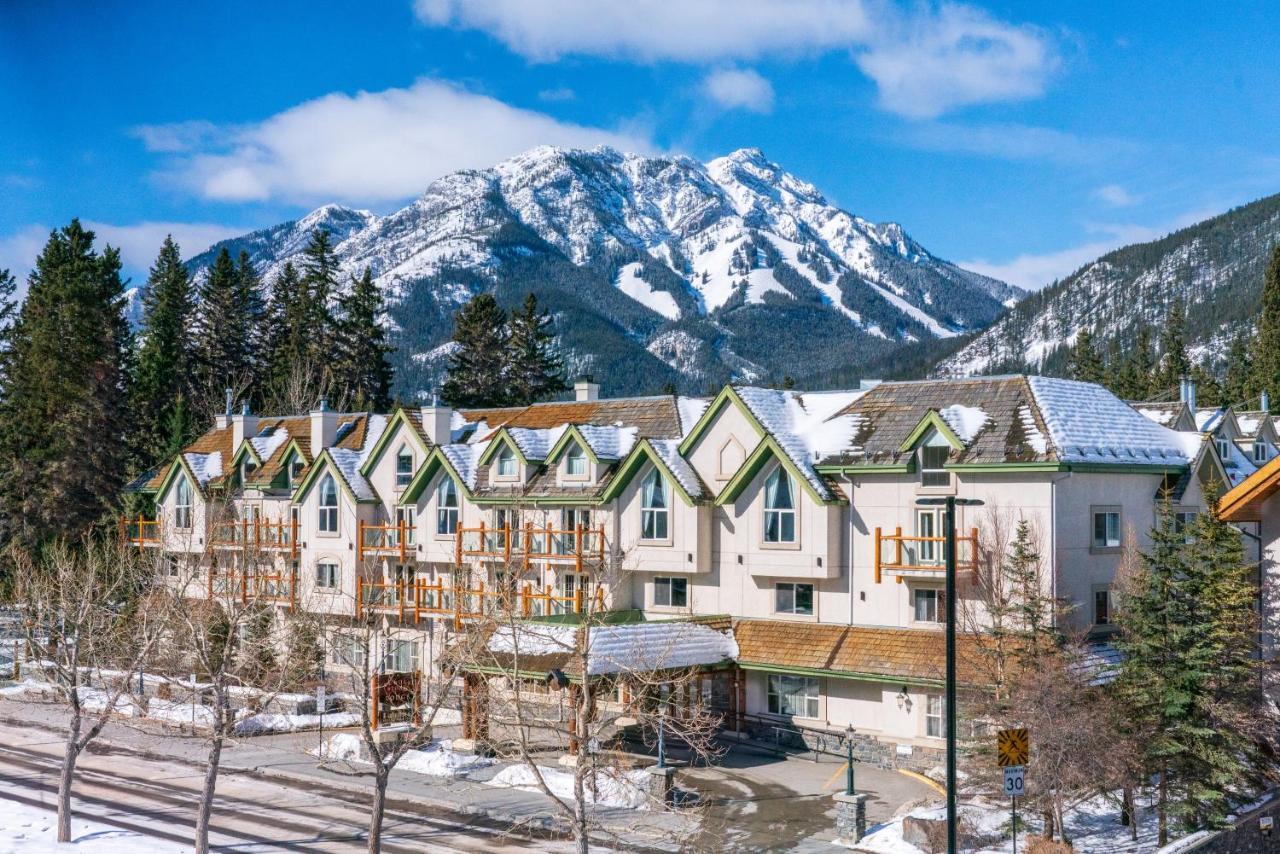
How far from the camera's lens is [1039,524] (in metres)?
36.8

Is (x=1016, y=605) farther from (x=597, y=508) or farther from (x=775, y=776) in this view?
(x=597, y=508)

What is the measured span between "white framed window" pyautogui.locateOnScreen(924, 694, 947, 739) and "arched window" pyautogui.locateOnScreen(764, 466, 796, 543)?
6989 millimetres

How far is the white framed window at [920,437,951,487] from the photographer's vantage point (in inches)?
1535

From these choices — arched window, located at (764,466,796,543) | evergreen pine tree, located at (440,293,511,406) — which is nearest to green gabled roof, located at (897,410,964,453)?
arched window, located at (764,466,796,543)

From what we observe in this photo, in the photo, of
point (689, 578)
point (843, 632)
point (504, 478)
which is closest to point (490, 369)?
point (504, 478)

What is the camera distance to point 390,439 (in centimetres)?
5266

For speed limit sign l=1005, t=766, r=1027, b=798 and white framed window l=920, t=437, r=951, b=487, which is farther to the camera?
white framed window l=920, t=437, r=951, b=487

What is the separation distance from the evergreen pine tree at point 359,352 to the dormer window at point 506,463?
36.2 m

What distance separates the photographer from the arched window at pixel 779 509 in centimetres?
4153

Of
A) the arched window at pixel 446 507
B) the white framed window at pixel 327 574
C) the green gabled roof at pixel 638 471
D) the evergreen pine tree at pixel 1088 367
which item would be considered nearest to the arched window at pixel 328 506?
the white framed window at pixel 327 574

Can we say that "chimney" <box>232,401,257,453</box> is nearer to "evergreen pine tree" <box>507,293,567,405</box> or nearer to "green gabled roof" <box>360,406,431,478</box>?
"green gabled roof" <box>360,406,431,478</box>

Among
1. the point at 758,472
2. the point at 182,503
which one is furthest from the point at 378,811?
the point at 182,503

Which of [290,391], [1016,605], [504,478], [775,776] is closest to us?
[1016,605]

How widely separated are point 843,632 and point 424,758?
13.6 meters
